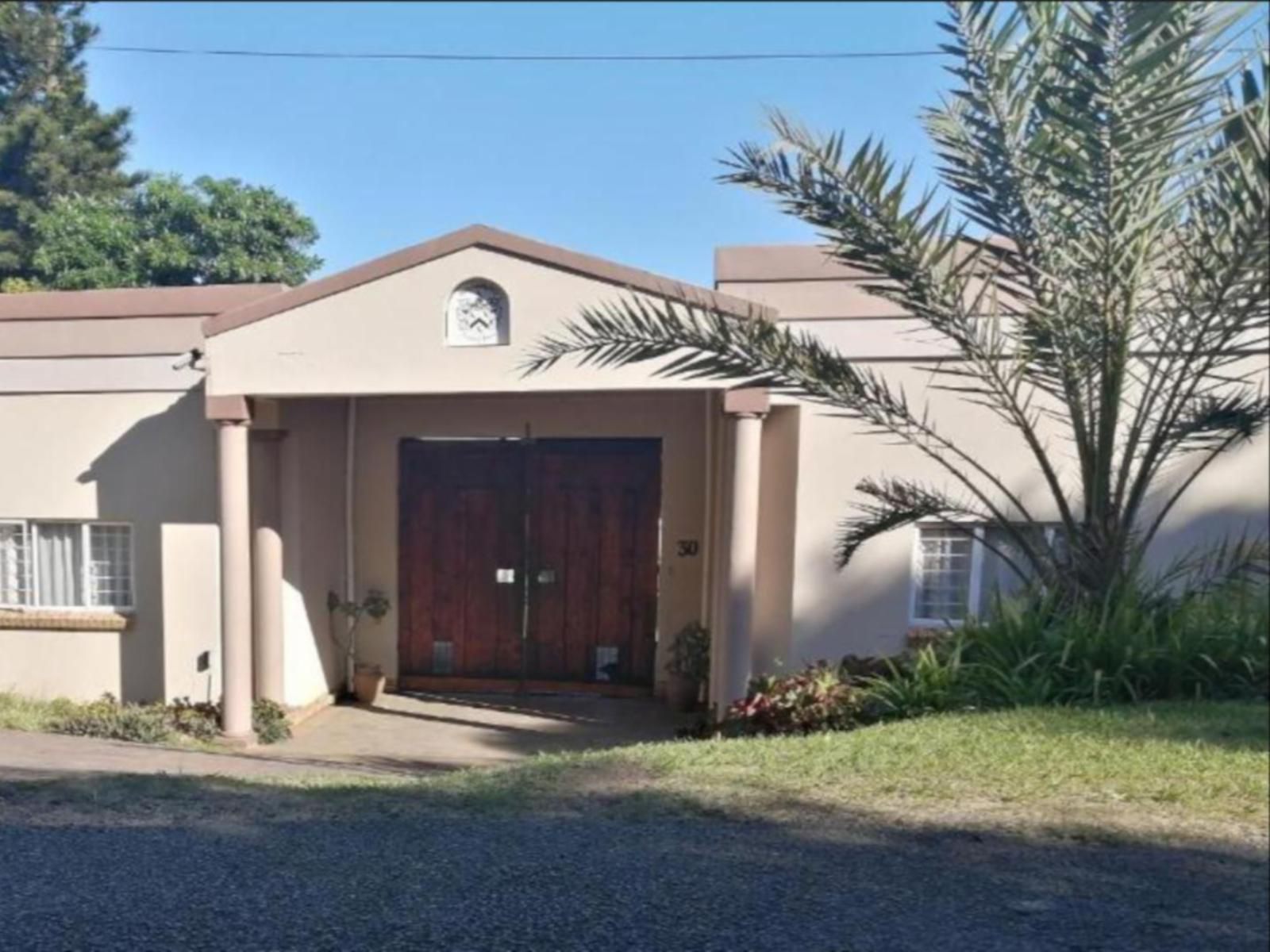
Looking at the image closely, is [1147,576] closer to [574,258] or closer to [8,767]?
[574,258]

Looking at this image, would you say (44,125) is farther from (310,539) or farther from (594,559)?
(594,559)

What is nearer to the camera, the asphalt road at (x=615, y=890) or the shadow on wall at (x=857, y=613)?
the asphalt road at (x=615, y=890)

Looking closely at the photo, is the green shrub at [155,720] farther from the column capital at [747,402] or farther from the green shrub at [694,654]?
the column capital at [747,402]

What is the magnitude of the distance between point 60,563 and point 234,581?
5.99 ft

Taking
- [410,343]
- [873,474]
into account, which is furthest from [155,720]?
[873,474]

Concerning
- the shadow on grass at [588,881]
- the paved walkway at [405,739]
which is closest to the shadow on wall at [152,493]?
the paved walkway at [405,739]

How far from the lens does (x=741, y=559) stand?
22.0 feet

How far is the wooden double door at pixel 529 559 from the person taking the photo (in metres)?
8.95

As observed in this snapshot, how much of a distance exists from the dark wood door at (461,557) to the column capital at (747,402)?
312 cm

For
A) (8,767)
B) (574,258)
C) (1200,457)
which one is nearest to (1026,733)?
(1200,457)

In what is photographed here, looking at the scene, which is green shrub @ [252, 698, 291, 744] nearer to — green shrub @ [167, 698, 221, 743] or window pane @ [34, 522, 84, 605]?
green shrub @ [167, 698, 221, 743]

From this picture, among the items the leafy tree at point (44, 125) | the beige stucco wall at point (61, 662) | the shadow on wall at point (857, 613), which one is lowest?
the beige stucco wall at point (61, 662)

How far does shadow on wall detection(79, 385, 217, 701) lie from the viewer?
299 inches

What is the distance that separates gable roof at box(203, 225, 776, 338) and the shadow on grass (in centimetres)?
388
